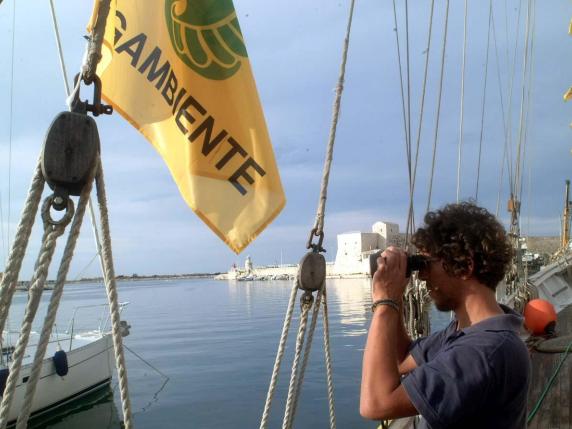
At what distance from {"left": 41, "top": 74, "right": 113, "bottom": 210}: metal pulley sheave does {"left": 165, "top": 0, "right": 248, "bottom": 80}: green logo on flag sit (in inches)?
52.8

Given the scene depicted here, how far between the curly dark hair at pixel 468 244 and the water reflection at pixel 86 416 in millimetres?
10024

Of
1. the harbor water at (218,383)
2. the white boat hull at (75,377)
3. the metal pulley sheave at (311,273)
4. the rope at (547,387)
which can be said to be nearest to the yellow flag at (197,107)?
the metal pulley sheave at (311,273)

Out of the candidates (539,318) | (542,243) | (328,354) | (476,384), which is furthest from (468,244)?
(542,243)

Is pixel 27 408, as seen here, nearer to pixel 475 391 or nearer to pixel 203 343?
pixel 475 391

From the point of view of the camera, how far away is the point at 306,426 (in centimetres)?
970

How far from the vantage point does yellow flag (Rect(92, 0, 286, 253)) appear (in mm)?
2408

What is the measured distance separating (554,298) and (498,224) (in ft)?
29.8

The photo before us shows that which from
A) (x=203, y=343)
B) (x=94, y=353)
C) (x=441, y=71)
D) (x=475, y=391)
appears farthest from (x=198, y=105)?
(x=203, y=343)

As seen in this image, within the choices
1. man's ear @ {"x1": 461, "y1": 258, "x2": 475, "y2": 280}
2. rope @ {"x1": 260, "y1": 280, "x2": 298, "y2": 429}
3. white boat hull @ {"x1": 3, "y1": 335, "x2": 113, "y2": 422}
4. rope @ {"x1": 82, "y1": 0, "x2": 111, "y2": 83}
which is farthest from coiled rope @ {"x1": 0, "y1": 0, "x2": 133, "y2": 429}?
white boat hull @ {"x1": 3, "y1": 335, "x2": 113, "y2": 422}

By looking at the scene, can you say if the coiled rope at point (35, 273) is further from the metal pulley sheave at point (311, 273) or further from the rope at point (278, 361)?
the metal pulley sheave at point (311, 273)

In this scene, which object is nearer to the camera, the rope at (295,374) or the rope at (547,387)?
the rope at (295,374)

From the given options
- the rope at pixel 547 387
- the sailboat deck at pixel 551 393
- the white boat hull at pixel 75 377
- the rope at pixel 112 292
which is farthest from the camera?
the white boat hull at pixel 75 377

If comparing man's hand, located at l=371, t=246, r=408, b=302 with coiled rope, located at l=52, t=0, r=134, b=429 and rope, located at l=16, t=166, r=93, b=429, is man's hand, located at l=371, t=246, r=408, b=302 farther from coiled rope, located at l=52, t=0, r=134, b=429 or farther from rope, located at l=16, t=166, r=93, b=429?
rope, located at l=16, t=166, r=93, b=429

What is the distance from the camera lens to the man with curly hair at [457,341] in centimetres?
122
